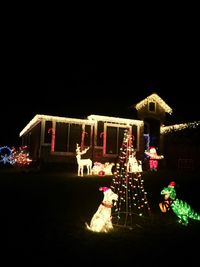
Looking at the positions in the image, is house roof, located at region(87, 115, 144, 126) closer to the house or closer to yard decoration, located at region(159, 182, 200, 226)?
the house

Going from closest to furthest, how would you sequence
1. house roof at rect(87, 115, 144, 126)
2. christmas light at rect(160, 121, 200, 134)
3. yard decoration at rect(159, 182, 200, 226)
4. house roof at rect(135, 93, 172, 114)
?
yard decoration at rect(159, 182, 200, 226), house roof at rect(87, 115, 144, 126), christmas light at rect(160, 121, 200, 134), house roof at rect(135, 93, 172, 114)

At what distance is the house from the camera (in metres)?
20.0

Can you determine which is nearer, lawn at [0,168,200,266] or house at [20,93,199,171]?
lawn at [0,168,200,266]

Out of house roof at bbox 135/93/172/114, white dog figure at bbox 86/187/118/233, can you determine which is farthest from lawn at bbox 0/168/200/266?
house roof at bbox 135/93/172/114

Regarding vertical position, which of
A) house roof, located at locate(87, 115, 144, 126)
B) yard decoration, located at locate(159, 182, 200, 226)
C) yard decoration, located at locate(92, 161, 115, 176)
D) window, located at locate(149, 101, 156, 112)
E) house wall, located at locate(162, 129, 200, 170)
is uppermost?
window, located at locate(149, 101, 156, 112)

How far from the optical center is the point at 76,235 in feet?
23.0

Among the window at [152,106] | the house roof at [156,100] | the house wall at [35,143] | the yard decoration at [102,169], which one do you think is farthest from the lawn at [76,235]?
the window at [152,106]

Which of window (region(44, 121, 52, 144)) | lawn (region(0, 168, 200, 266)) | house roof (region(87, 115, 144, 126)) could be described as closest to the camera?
lawn (region(0, 168, 200, 266))

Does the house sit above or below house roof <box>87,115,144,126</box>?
below

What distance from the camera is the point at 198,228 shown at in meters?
8.24

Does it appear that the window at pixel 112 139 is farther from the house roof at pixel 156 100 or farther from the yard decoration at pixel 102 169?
the yard decoration at pixel 102 169

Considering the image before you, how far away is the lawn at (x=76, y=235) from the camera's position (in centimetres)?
579

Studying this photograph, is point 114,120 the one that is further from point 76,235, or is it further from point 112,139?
point 76,235

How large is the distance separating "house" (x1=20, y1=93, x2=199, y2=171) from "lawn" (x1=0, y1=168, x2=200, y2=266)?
28.0 feet
